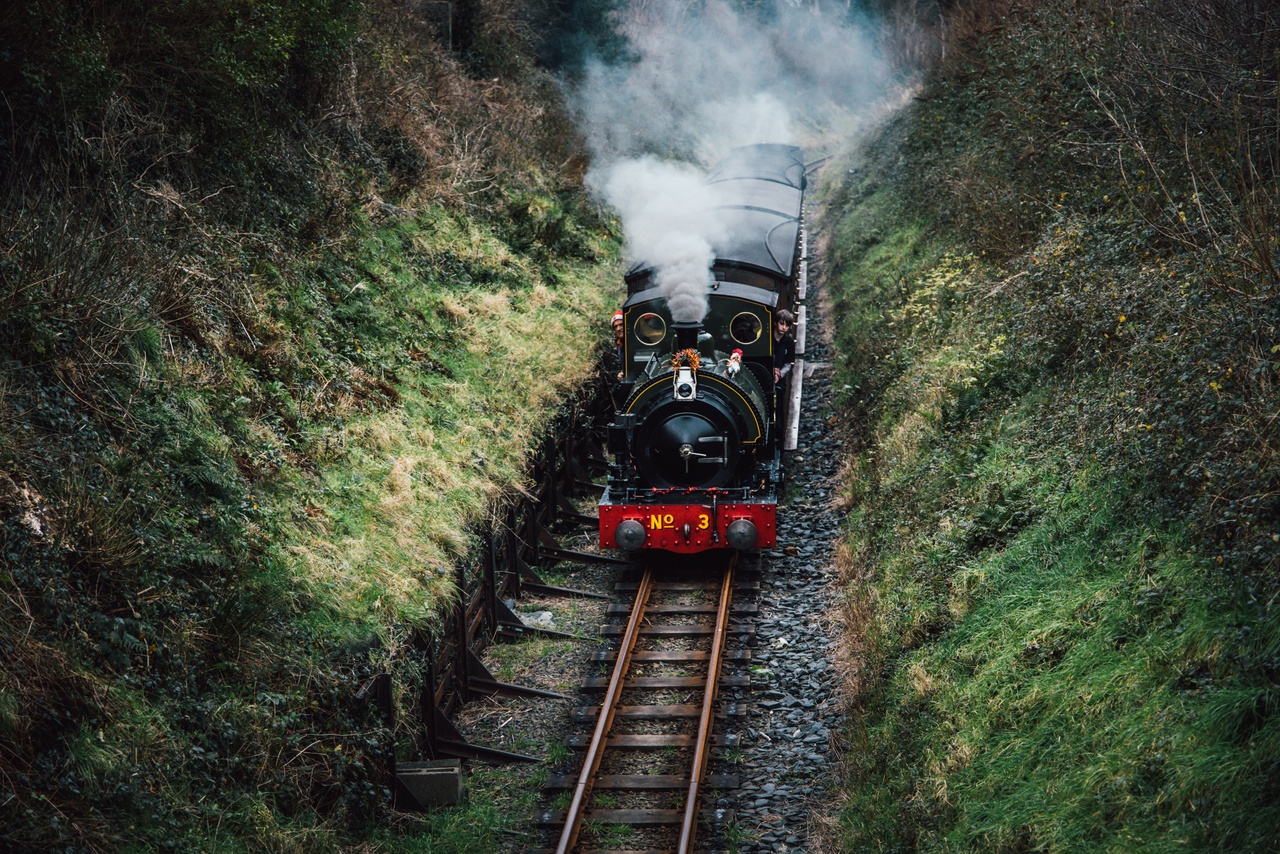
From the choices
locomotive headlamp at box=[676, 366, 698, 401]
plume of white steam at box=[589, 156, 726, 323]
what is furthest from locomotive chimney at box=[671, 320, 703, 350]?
locomotive headlamp at box=[676, 366, 698, 401]

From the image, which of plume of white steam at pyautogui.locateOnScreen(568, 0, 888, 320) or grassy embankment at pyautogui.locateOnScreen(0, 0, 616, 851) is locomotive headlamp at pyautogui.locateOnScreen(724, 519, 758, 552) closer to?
grassy embankment at pyautogui.locateOnScreen(0, 0, 616, 851)

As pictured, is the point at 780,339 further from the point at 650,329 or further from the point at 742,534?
the point at 742,534

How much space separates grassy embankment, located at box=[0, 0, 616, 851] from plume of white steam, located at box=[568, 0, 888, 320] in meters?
3.61

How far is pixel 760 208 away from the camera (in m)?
15.2

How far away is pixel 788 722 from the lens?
28.8 ft

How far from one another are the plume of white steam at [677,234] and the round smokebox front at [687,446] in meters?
1.14

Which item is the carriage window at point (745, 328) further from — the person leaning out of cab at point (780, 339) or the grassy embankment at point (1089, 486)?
the grassy embankment at point (1089, 486)

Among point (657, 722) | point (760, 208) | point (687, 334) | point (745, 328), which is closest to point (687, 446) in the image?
point (687, 334)

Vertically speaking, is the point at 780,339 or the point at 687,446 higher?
the point at 780,339

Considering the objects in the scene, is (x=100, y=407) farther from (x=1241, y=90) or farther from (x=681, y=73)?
(x=681, y=73)

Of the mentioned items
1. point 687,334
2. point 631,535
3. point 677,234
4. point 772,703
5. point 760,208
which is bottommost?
point 772,703

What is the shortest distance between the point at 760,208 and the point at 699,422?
18.3ft

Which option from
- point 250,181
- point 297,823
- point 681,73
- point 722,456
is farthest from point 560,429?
point 681,73

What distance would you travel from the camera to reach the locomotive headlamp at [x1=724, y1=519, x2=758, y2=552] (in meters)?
10.7
